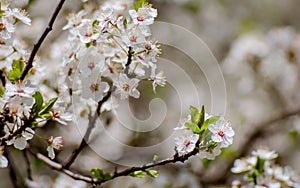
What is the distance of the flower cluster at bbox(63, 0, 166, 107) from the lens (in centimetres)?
168

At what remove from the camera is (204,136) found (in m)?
1.61

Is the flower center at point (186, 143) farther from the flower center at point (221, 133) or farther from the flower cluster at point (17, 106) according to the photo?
the flower cluster at point (17, 106)

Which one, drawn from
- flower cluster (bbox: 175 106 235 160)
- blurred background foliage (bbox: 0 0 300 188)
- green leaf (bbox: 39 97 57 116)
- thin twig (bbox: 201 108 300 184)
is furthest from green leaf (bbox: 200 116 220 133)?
thin twig (bbox: 201 108 300 184)

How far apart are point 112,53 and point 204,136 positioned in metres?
0.46

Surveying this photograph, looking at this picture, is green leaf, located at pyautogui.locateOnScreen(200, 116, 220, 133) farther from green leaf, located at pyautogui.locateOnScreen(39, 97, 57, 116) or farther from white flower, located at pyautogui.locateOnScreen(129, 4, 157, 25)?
green leaf, located at pyautogui.locateOnScreen(39, 97, 57, 116)

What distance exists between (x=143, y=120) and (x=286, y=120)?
101cm

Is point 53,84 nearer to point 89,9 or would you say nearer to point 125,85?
point 89,9

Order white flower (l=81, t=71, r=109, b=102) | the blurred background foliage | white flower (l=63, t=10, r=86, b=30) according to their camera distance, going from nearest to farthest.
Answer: white flower (l=81, t=71, r=109, b=102) → white flower (l=63, t=10, r=86, b=30) → the blurred background foliage

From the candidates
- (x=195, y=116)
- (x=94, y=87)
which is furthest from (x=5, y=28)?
(x=195, y=116)

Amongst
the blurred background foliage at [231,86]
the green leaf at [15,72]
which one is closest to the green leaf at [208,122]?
the green leaf at [15,72]

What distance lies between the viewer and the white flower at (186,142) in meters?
1.59

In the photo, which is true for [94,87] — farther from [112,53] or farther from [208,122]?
[208,122]

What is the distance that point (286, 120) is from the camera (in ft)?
12.1

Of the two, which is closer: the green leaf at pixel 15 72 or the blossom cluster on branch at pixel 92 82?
the blossom cluster on branch at pixel 92 82
